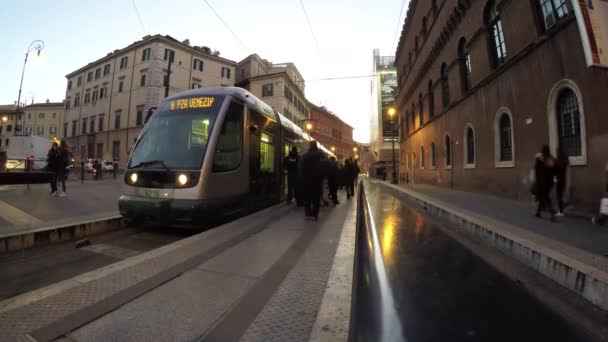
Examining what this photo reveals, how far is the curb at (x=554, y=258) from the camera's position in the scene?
269cm

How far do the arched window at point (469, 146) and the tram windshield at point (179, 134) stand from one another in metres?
13.2

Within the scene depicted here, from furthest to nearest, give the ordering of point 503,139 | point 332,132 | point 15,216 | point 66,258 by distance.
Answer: point 332,132 < point 503,139 < point 15,216 < point 66,258

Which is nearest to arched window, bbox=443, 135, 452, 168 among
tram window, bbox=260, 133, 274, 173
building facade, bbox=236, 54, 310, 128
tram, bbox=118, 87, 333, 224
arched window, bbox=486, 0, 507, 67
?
arched window, bbox=486, 0, 507, 67

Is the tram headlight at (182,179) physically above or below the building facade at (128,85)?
below

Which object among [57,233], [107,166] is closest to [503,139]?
[57,233]

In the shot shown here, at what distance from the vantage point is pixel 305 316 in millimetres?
1832

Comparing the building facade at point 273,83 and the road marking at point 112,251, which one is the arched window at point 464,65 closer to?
the road marking at point 112,251

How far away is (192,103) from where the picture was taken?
18.5ft

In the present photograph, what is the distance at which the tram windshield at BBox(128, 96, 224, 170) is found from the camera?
5008 millimetres

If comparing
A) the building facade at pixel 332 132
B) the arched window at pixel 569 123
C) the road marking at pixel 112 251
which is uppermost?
the building facade at pixel 332 132

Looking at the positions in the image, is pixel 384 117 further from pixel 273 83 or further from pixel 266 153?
pixel 266 153

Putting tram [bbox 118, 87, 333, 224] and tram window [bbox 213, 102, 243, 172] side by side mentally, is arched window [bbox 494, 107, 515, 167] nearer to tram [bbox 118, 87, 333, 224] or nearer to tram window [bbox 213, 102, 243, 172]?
tram [bbox 118, 87, 333, 224]

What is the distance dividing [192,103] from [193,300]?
4.57 metres

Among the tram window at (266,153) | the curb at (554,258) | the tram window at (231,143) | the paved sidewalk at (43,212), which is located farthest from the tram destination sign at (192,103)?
the curb at (554,258)
